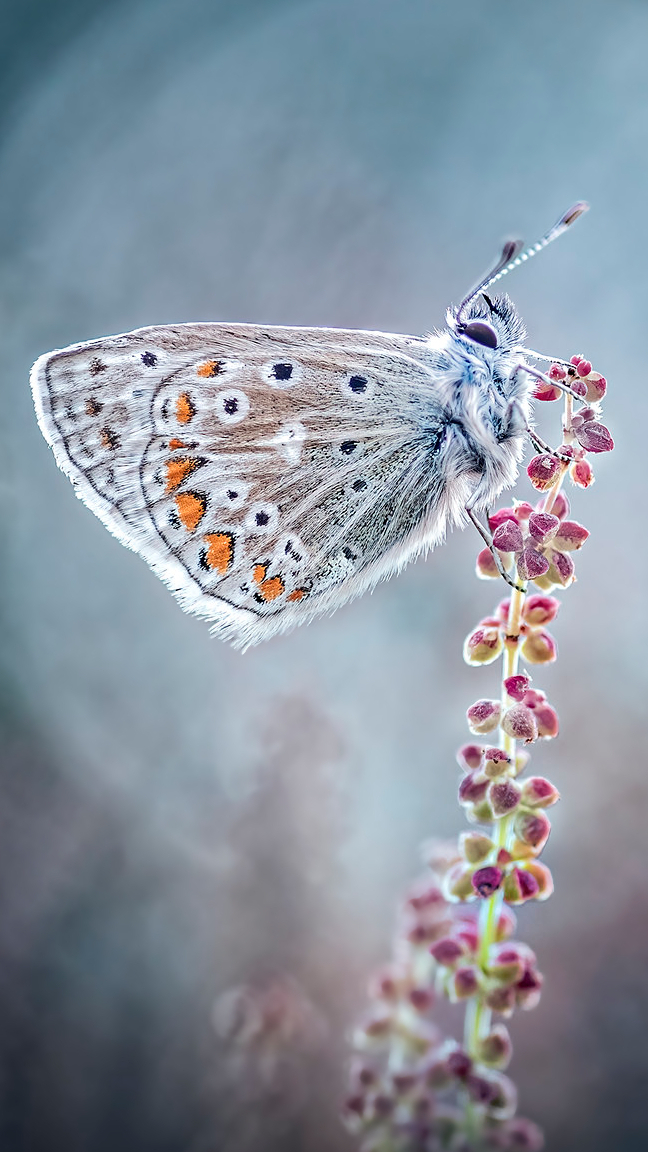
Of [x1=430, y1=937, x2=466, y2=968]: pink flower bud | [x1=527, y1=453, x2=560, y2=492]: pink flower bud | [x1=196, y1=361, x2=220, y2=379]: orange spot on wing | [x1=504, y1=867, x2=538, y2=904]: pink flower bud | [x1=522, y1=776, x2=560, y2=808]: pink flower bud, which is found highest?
[x1=196, y1=361, x2=220, y2=379]: orange spot on wing

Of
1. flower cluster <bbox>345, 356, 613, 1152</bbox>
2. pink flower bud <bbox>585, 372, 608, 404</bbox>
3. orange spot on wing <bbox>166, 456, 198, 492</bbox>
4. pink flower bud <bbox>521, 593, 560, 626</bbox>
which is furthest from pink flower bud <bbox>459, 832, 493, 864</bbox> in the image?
orange spot on wing <bbox>166, 456, 198, 492</bbox>

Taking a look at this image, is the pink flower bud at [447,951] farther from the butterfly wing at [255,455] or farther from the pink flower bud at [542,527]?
the butterfly wing at [255,455]

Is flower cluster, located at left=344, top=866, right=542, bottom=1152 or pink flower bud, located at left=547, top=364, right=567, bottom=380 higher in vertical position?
pink flower bud, located at left=547, top=364, right=567, bottom=380

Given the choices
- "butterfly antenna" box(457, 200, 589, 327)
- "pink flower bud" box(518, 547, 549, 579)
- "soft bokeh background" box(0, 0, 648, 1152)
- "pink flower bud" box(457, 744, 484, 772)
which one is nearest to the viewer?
"pink flower bud" box(518, 547, 549, 579)

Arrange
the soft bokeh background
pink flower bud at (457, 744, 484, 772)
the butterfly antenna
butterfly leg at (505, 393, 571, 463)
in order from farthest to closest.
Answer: the soft bokeh background < the butterfly antenna < butterfly leg at (505, 393, 571, 463) < pink flower bud at (457, 744, 484, 772)

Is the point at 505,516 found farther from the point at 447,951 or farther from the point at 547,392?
the point at 447,951

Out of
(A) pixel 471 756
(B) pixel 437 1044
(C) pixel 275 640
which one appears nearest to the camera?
(A) pixel 471 756

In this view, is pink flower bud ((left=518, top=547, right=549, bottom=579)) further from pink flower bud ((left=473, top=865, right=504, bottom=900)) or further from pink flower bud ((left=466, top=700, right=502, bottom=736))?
pink flower bud ((left=473, top=865, right=504, bottom=900))

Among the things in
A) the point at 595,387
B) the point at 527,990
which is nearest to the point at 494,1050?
the point at 527,990
